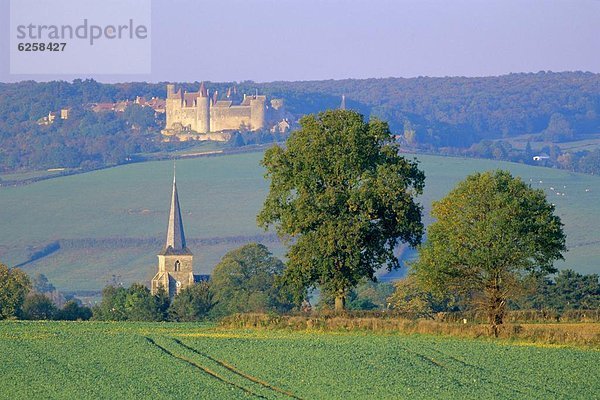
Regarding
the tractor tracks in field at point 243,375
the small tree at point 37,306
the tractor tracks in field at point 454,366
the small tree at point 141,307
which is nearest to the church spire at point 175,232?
the small tree at point 141,307

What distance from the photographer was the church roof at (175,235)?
137 metres

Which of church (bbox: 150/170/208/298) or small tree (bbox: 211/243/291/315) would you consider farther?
church (bbox: 150/170/208/298)

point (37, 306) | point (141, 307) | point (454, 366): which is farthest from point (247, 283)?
point (454, 366)

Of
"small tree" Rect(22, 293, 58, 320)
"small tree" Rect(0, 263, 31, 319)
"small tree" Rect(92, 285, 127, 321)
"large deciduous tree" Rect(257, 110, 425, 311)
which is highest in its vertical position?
"large deciduous tree" Rect(257, 110, 425, 311)

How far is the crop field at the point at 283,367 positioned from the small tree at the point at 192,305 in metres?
34.3

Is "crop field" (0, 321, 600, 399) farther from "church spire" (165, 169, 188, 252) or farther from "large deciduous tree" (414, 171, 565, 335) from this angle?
"church spire" (165, 169, 188, 252)

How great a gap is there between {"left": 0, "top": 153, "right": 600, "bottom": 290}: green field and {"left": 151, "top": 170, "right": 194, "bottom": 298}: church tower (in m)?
3.62

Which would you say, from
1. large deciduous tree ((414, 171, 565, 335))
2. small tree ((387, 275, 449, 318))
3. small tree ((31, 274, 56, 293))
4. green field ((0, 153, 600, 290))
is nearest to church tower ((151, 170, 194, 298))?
green field ((0, 153, 600, 290))

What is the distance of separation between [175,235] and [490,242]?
105 metres

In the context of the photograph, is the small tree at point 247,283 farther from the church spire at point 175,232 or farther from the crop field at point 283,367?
the church spire at point 175,232

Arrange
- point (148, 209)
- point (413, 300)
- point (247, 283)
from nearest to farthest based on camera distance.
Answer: point (413, 300)
point (247, 283)
point (148, 209)

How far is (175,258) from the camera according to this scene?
136m

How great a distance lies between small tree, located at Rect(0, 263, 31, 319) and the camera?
58169 millimetres

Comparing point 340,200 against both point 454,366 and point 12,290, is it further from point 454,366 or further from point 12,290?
point 12,290
